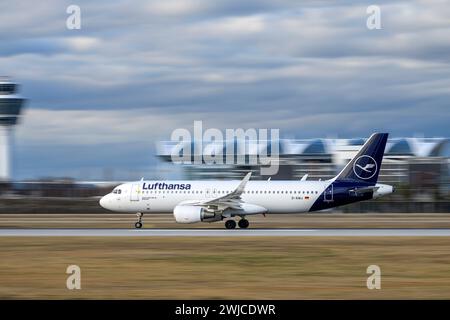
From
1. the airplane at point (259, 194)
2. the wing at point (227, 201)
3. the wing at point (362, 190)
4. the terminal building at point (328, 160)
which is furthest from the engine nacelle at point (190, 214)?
the terminal building at point (328, 160)

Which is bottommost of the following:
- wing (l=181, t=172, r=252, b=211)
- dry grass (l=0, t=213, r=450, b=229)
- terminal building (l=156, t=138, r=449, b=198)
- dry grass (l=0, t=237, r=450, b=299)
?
dry grass (l=0, t=237, r=450, b=299)

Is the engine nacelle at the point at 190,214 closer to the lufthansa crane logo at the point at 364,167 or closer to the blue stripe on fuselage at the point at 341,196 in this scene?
the blue stripe on fuselage at the point at 341,196

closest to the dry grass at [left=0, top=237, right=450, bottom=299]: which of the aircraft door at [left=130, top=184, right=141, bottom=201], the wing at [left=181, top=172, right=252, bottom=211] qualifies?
the wing at [left=181, top=172, right=252, bottom=211]

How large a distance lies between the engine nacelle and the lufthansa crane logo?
448 inches

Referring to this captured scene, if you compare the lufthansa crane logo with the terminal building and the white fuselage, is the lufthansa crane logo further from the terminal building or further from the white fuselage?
the terminal building

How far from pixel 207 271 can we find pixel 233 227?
2486 cm

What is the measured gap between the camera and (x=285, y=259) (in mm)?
31438

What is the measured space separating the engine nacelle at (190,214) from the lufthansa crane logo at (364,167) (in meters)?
11.4

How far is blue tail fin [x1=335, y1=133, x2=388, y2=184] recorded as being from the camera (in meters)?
55.6

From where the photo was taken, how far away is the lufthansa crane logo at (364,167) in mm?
55625

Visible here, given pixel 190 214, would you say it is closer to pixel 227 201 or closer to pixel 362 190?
pixel 227 201

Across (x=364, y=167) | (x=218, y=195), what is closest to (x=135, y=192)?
(x=218, y=195)

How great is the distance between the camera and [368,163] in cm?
5597

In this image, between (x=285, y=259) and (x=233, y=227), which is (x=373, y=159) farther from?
(x=285, y=259)
